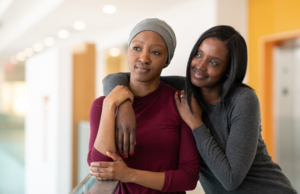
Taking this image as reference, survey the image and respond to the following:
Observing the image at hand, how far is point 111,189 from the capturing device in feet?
2.62

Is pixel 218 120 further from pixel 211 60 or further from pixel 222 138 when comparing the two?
pixel 211 60

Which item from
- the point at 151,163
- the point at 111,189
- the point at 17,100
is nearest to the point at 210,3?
the point at 151,163

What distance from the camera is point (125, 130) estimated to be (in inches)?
37.5

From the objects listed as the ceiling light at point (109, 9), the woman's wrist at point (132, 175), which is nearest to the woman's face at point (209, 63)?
the woman's wrist at point (132, 175)

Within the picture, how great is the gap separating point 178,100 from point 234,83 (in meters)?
0.25

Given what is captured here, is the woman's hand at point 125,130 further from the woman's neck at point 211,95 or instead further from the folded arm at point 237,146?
the woman's neck at point 211,95

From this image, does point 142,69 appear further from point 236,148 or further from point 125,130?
point 236,148

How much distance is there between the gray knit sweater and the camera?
41.4 inches

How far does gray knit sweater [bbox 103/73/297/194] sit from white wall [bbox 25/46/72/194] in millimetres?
1998

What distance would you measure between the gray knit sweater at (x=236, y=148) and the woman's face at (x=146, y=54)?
0.13 metres

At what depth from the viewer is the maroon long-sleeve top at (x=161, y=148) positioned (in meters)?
1.05

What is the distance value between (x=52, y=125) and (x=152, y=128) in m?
2.37

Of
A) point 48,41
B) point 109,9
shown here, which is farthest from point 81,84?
point 48,41

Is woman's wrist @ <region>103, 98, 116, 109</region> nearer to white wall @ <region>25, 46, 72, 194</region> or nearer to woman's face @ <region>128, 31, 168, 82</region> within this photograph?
woman's face @ <region>128, 31, 168, 82</region>
